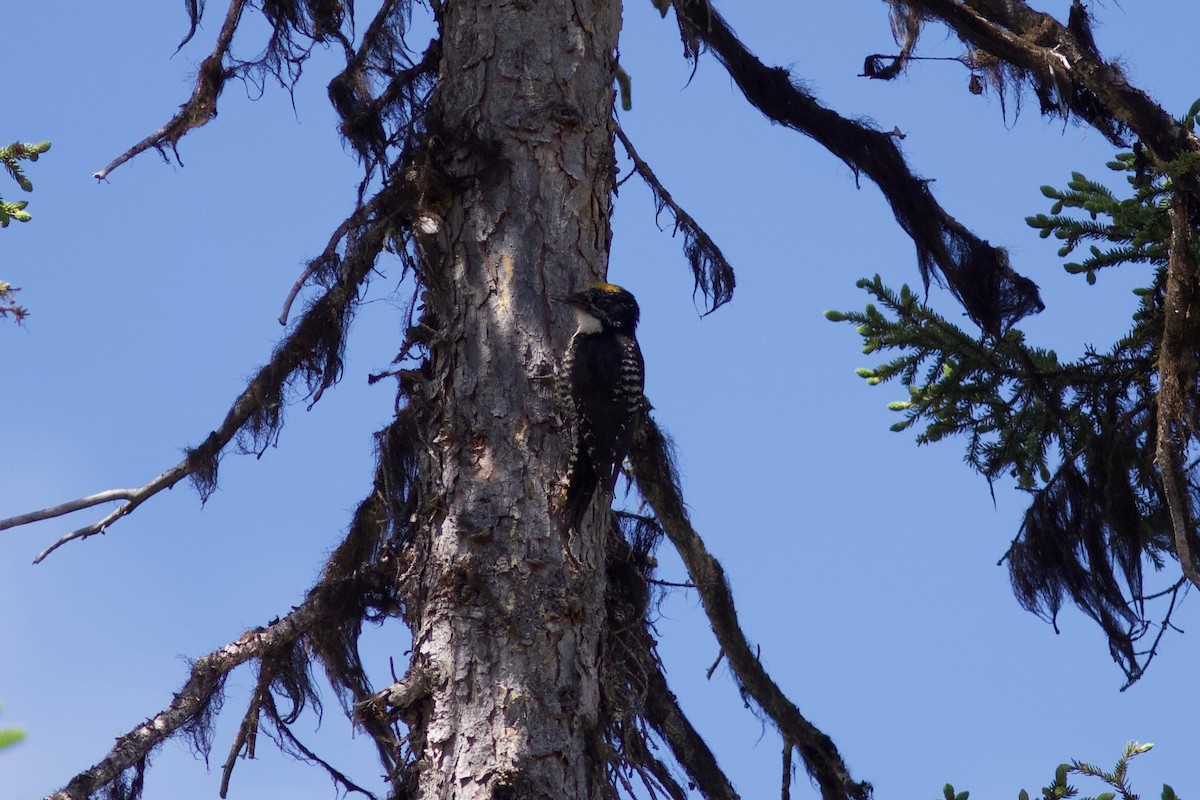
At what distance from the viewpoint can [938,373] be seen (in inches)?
241

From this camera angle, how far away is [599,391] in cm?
468

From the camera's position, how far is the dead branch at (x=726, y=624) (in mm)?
4754

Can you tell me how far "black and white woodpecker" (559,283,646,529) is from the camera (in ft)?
13.8

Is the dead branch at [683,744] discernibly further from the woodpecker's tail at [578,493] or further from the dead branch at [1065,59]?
the dead branch at [1065,59]

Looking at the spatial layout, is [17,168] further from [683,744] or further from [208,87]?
[683,744]

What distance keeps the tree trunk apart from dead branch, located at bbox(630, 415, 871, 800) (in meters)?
0.64

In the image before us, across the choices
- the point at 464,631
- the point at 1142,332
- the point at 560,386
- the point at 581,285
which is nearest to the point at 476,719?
the point at 464,631

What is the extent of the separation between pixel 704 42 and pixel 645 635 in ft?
9.83

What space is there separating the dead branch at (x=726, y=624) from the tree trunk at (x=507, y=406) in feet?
2.10

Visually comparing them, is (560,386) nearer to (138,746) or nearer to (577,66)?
(577,66)

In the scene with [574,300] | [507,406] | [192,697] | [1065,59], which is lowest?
[192,697]

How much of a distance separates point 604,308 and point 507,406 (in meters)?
0.78

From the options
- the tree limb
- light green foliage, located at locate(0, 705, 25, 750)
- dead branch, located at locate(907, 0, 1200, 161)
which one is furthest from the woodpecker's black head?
light green foliage, located at locate(0, 705, 25, 750)

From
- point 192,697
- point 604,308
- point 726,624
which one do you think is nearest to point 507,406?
point 604,308
